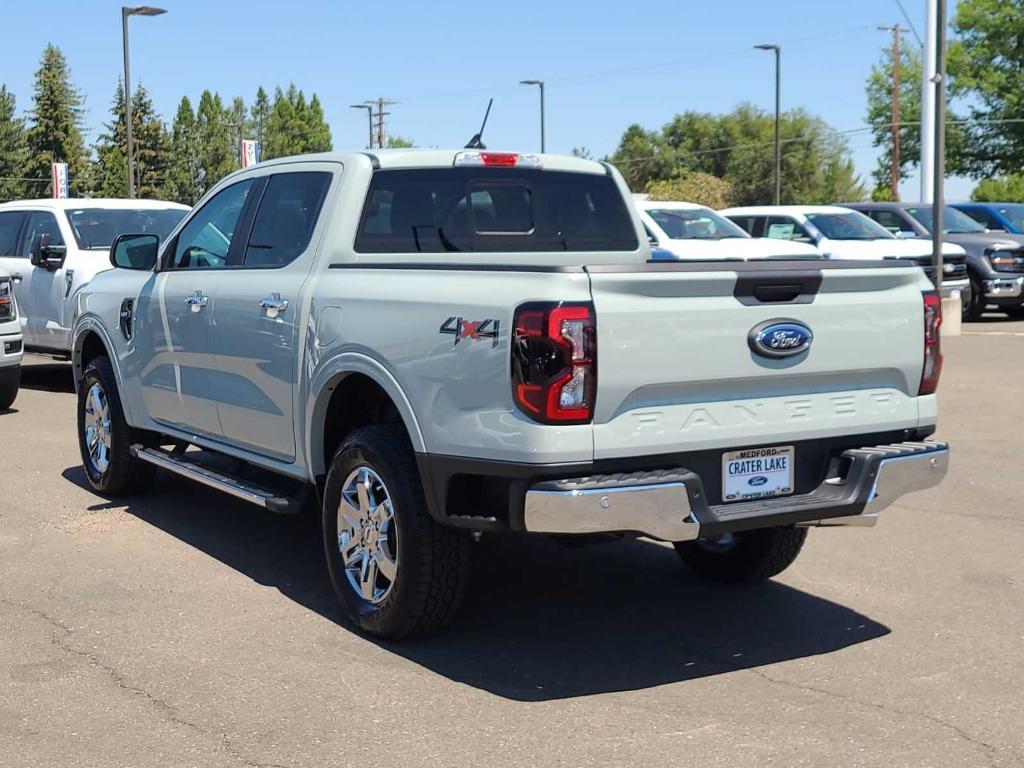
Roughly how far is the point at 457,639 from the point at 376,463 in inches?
30.6

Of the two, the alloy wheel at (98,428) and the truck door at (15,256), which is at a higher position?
the truck door at (15,256)

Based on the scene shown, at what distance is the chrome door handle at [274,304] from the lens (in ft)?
19.8

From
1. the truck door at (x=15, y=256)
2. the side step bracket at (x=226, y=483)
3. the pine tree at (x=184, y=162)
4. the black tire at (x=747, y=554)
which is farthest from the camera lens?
the pine tree at (x=184, y=162)

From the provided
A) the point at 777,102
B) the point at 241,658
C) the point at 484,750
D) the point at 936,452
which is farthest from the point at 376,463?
the point at 777,102

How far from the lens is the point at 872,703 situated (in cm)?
473

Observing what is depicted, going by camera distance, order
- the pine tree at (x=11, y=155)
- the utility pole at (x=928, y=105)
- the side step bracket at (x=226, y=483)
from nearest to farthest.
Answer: the side step bracket at (x=226, y=483) < the utility pole at (x=928, y=105) < the pine tree at (x=11, y=155)

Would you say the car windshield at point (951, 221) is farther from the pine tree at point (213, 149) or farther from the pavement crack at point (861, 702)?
the pine tree at point (213, 149)

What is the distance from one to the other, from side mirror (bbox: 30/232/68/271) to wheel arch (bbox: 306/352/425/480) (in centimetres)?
887

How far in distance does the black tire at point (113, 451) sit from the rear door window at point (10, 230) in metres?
7.13

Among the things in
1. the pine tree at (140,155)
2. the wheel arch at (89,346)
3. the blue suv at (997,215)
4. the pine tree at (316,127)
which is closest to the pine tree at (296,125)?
the pine tree at (316,127)

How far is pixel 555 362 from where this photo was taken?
4617 millimetres

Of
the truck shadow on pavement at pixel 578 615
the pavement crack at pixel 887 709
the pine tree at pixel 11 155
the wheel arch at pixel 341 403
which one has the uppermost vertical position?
the pine tree at pixel 11 155

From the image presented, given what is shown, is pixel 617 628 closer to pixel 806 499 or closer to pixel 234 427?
pixel 806 499

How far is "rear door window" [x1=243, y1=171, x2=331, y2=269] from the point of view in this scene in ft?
20.4
